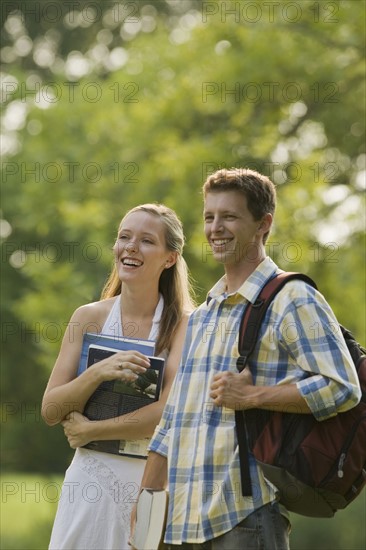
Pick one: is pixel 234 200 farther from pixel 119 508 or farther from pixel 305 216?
pixel 305 216

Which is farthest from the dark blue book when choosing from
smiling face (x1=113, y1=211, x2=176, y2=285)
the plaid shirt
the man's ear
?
the man's ear

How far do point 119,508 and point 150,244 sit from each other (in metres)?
1.12

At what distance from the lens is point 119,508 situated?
4816mm

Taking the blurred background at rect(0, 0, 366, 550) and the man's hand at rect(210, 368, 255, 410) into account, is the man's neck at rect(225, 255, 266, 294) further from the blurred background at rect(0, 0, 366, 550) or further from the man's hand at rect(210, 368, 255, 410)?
the blurred background at rect(0, 0, 366, 550)

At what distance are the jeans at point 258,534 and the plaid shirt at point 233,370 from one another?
1.0 inches

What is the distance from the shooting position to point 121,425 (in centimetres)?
477

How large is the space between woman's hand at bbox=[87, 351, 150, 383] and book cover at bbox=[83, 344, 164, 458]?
0.14 feet

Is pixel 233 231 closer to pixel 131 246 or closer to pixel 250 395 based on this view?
pixel 250 395

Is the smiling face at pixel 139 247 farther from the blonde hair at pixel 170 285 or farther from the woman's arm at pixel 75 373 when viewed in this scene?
the woman's arm at pixel 75 373

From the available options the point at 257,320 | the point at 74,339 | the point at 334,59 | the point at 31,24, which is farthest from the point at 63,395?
the point at 31,24

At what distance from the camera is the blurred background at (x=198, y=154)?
1305 centimetres

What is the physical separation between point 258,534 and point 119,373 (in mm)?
1078

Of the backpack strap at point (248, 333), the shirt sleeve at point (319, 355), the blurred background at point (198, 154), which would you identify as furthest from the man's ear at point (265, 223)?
the blurred background at point (198, 154)

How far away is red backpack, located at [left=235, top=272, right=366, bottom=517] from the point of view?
380 centimetres
